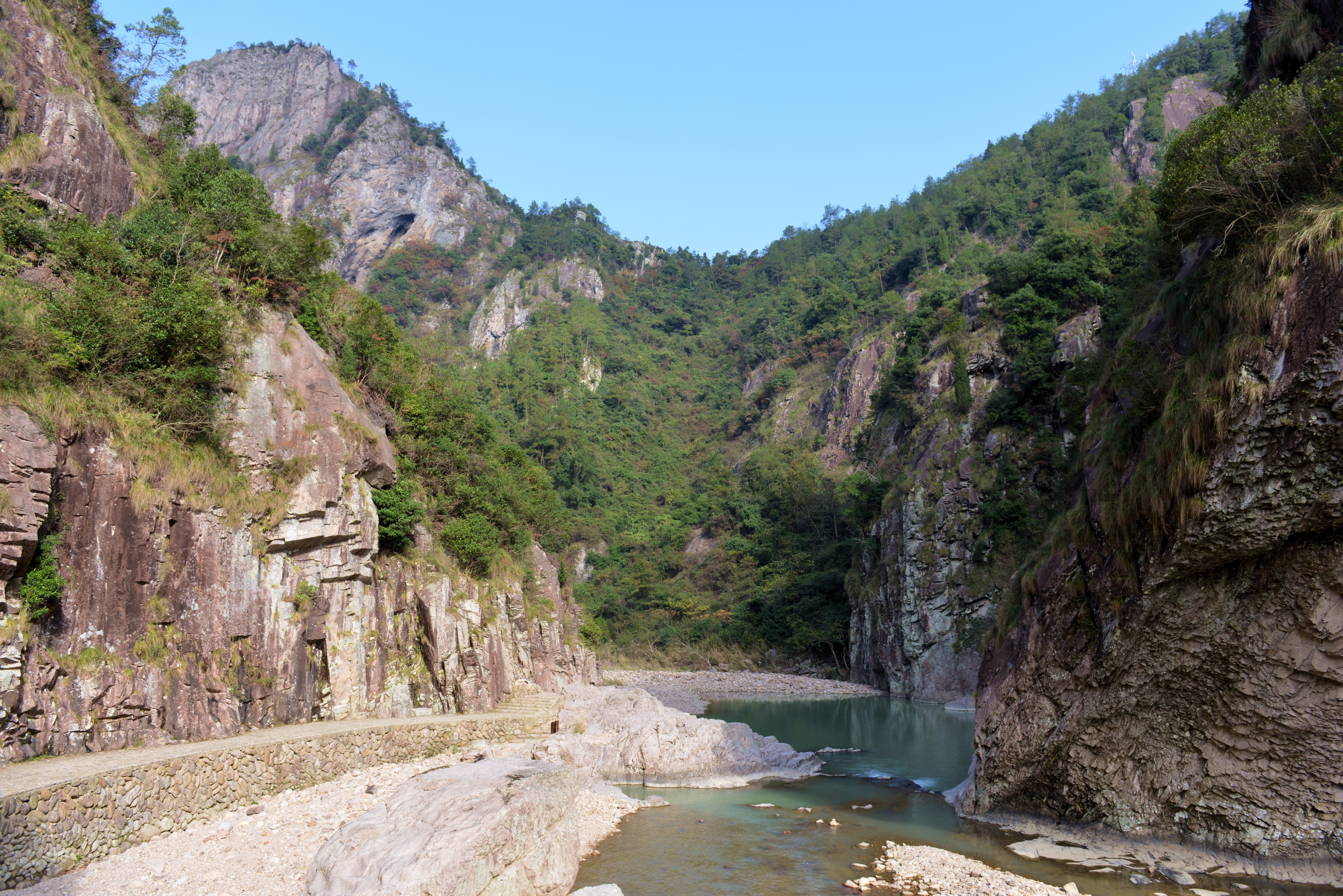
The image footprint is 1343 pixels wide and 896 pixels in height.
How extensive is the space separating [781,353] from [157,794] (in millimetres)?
89495

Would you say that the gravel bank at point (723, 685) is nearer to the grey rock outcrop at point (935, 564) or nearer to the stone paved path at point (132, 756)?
the grey rock outcrop at point (935, 564)

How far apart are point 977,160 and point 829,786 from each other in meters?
103

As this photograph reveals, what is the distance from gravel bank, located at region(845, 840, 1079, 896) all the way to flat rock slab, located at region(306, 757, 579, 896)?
14.9 feet

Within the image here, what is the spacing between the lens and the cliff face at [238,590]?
11664 mm

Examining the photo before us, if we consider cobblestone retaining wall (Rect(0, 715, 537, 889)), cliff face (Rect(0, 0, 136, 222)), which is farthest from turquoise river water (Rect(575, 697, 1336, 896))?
cliff face (Rect(0, 0, 136, 222))

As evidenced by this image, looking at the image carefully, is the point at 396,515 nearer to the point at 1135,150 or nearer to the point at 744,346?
the point at 1135,150

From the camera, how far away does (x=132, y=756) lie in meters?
11.5

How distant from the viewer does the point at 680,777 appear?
19.3 metres

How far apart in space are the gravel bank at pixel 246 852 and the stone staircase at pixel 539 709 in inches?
303

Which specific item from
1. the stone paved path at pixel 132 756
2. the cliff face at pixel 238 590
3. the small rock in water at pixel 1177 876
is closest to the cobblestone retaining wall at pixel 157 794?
the stone paved path at pixel 132 756

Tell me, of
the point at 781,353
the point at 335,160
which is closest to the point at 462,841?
the point at 781,353

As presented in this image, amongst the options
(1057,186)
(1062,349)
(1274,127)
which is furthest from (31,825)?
(1057,186)

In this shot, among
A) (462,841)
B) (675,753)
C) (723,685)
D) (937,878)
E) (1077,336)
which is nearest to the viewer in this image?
(462,841)

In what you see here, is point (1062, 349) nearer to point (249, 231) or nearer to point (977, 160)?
point (249, 231)
